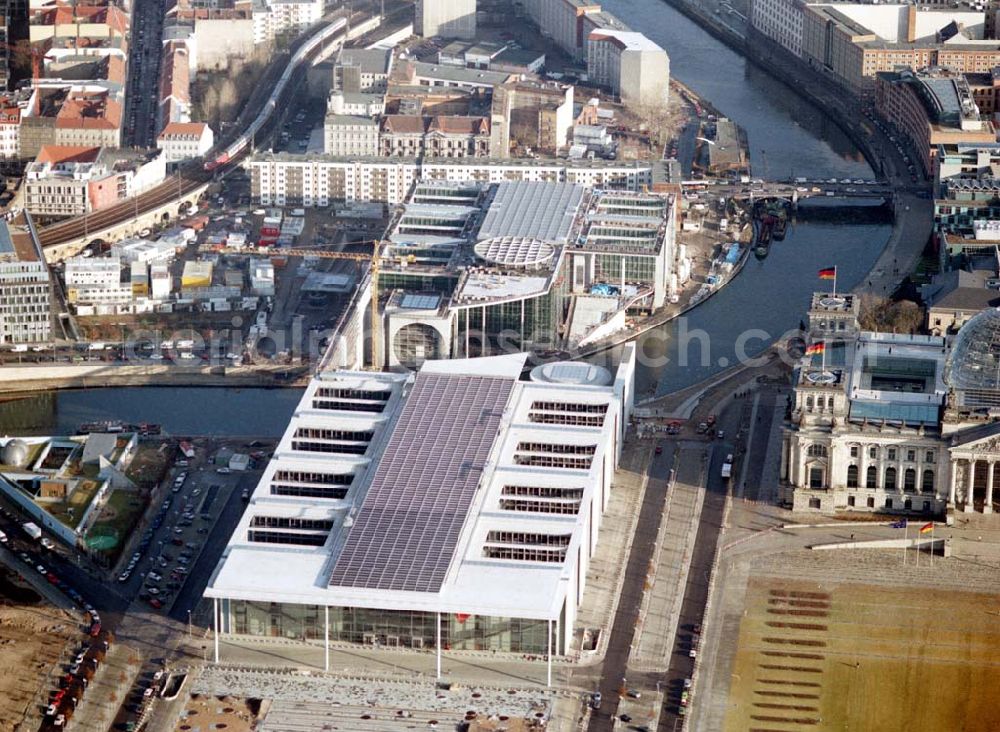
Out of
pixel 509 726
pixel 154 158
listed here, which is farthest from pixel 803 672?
pixel 154 158

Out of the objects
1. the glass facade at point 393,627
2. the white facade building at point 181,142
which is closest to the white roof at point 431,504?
the glass facade at point 393,627

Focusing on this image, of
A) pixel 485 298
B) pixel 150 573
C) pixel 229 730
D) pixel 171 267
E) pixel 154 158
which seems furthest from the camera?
pixel 154 158

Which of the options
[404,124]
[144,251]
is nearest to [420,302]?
[144,251]

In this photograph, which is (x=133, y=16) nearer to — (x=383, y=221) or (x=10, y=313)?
(x=383, y=221)

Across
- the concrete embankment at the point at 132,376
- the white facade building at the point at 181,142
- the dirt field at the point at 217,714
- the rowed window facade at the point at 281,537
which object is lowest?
the dirt field at the point at 217,714

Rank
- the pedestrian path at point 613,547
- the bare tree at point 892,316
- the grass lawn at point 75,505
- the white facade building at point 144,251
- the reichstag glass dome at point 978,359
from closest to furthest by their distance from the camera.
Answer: the pedestrian path at point 613,547, the grass lawn at point 75,505, the reichstag glass dome at point 978,359, the bare tree at point 892,316, the white facade building at point 144,251

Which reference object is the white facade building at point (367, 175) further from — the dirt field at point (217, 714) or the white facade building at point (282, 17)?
the dirt field at point (217, 714)

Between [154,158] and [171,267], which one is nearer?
[171,267]
